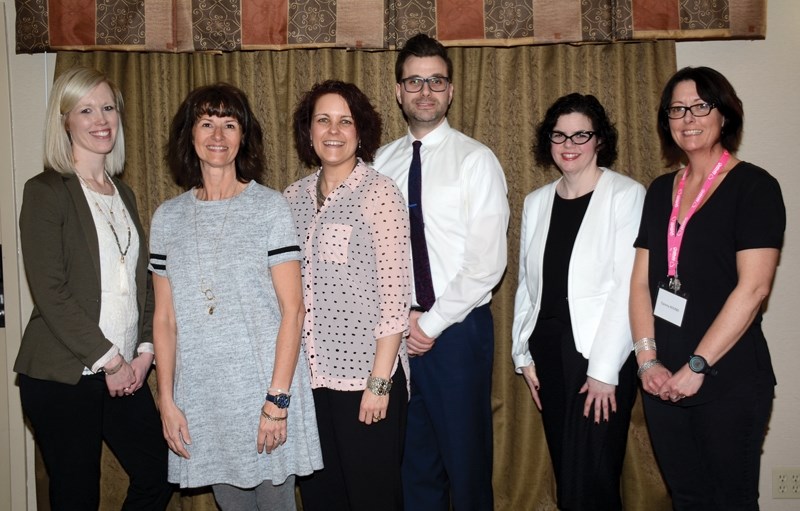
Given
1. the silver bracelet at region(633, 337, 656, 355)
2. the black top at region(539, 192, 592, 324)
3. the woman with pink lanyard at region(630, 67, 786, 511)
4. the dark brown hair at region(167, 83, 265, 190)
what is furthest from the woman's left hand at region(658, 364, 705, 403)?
the dark brown hair at region(167, 83, 265, 190)

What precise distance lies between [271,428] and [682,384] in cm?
122

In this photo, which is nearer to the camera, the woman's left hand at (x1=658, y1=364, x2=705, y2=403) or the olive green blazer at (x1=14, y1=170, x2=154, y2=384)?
the woman's left hand at (x1=658, y1=364, x2=705, y2=403)

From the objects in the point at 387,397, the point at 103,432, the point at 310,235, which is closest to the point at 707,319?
the point at 387,397

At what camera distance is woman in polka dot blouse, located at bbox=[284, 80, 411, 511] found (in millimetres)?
2061

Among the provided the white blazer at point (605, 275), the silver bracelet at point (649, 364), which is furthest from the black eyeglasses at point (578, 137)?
the silver bracelet at point (649, 364)

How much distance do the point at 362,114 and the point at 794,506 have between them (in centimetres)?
262

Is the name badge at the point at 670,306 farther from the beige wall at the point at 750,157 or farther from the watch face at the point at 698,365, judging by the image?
the beige wall at the point at 750,157

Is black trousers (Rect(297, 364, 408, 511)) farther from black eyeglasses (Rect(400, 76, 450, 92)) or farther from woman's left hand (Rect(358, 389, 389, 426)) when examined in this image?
black eyeglasses (Rect(400, 76, 450, 92))

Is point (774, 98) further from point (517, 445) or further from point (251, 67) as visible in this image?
point (251, 67)

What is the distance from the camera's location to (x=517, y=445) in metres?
3.14

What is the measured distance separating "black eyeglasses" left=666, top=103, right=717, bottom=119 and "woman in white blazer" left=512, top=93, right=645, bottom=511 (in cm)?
31

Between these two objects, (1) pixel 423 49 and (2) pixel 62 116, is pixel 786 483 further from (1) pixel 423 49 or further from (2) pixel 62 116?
(2) pixel 62 116

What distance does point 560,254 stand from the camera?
243 centimetres

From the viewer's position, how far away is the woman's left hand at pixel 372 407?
2.03m
